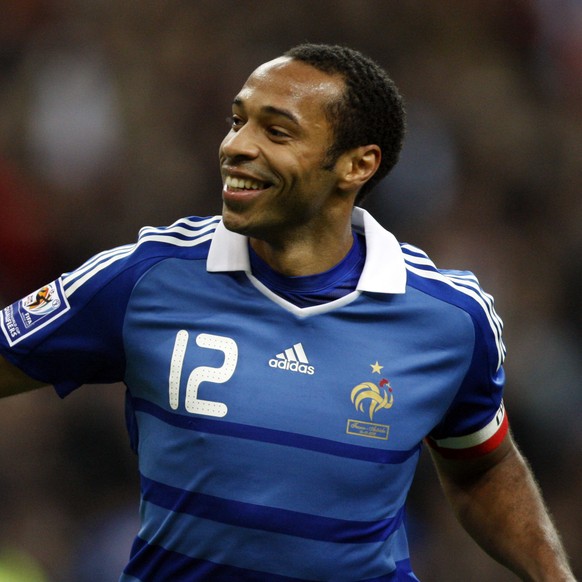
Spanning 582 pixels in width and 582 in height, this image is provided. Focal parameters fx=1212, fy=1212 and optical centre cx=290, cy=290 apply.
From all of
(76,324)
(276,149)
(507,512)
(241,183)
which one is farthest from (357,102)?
(507,512)

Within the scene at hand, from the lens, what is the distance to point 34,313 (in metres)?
2.96

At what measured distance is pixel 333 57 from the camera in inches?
121

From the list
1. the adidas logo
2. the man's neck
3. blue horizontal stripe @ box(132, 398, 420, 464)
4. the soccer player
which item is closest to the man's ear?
the soccer player

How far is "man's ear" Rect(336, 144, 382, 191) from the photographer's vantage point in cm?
313

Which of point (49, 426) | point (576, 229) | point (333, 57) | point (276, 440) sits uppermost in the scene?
point (333, 57)

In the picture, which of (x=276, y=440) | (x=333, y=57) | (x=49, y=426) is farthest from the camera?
(x=49, y=426)

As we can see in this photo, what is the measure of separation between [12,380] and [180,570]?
0.62 metres

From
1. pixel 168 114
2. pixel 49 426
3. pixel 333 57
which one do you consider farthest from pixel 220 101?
pixel 333 57

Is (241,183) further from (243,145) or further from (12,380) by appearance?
(12,380)

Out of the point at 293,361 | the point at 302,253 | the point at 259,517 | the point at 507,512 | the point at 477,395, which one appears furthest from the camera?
the point at 507,512

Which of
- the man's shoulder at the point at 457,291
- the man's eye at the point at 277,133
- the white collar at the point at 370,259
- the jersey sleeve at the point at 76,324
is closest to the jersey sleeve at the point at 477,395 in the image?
the man's shoulder at the point at 457,291

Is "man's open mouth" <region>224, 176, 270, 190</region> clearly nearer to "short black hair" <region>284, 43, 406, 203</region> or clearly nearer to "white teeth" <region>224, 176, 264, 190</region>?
"white teeth" <region>224, 176, 264, 190</region>

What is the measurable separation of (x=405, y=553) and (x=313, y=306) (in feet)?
2.27

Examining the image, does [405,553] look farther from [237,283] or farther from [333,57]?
[333,57]
